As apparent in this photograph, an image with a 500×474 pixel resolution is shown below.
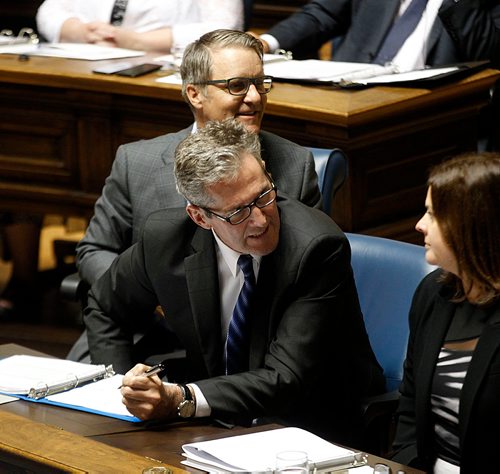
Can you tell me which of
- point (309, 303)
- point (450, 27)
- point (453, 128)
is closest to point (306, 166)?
point (309, 303)

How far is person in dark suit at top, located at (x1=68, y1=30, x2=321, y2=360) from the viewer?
3049mm

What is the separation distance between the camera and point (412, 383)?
7.98 ft

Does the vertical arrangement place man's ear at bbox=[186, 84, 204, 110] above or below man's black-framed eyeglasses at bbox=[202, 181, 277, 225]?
above

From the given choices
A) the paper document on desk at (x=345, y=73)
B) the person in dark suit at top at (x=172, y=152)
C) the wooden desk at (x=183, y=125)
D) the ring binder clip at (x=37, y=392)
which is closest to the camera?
the ring binder clip at (x=37, y=392)

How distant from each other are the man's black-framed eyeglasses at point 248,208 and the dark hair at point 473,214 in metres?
0.39

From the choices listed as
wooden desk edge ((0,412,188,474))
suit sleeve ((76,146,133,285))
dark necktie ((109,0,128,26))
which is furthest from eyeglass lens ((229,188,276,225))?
dark necktie ((109,0,128,26))

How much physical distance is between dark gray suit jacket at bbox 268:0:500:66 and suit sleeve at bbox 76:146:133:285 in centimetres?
170

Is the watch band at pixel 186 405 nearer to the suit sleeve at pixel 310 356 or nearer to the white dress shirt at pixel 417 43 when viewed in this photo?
the suit sleeve at pixel 310 356

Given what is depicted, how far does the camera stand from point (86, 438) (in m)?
1.94

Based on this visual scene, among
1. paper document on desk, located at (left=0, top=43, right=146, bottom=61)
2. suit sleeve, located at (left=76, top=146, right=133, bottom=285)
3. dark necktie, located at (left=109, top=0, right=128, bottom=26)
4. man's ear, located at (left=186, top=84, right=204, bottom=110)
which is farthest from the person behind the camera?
dark necktie, located at (left=109, top=0, right=128, bottom=26)

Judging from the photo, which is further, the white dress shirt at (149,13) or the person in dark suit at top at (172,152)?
the white dress shirt at (149,13)

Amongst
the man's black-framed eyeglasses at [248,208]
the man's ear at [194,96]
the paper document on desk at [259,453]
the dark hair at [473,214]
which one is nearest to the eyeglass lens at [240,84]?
the man's ear at [194,96]

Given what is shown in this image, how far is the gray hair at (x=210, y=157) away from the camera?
2420 mm

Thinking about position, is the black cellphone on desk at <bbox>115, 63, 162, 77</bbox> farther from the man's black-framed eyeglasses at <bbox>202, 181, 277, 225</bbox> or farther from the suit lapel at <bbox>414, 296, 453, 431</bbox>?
the suit lapel at <bbox>414, 296, 453, 431</bbox>
